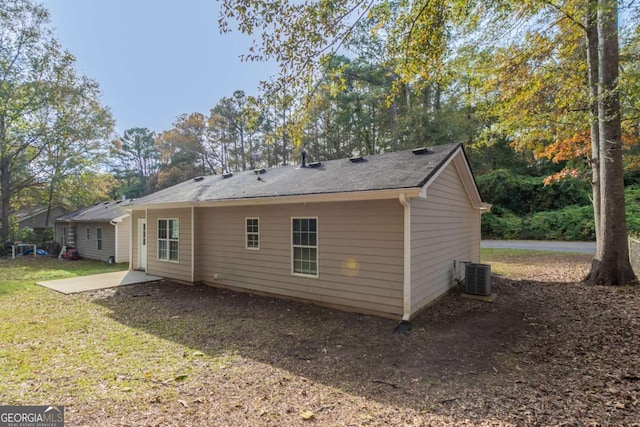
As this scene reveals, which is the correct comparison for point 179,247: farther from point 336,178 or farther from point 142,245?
point 336,178

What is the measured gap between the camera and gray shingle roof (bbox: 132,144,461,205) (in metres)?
5.80

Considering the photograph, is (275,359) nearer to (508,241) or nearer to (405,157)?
(405,157)

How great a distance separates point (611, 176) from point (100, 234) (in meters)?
19.8

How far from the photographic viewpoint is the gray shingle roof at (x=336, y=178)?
580 cm

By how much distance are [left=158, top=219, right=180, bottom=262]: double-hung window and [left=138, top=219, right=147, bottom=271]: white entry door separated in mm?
1661

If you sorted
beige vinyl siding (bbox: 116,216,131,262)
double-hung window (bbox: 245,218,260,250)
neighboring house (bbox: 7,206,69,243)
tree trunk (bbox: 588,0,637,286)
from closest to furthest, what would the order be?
tree trunk (bbox: 588,0,637,286) → double-hung window (bbox: 245,218,260,250) → beige vinyl siding (bbox: 116,216,131,262) → neighboring house (bbox: 7,206,69,243)

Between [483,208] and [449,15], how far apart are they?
7.03 metres

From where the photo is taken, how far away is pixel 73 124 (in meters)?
18.5

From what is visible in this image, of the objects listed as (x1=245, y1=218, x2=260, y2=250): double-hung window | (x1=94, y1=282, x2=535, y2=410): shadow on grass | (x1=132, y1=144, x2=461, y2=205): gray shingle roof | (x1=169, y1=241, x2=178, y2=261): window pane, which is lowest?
(x1=94, y1=282, x2=535, y2=410): shadow on grass

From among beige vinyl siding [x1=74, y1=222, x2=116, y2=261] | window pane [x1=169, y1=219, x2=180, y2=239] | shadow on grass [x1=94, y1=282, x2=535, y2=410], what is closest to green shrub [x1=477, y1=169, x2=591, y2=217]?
shadow on grass [x1=94, y1=282, x2=535, y2=410]

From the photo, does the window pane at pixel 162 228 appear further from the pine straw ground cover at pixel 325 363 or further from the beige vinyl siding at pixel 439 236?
the beige vinyl siding at pixel 439 236

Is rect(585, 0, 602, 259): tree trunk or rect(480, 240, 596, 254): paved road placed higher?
rect(585, 0, 602, 259): tree trunk

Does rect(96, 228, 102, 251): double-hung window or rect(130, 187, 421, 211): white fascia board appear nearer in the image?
rect(130, 187, 421, 211): white fascia board

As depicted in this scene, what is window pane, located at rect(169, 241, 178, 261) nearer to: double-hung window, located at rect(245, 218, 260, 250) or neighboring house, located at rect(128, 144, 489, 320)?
neighboring house, located at rect(128, 144, 489, 320)
